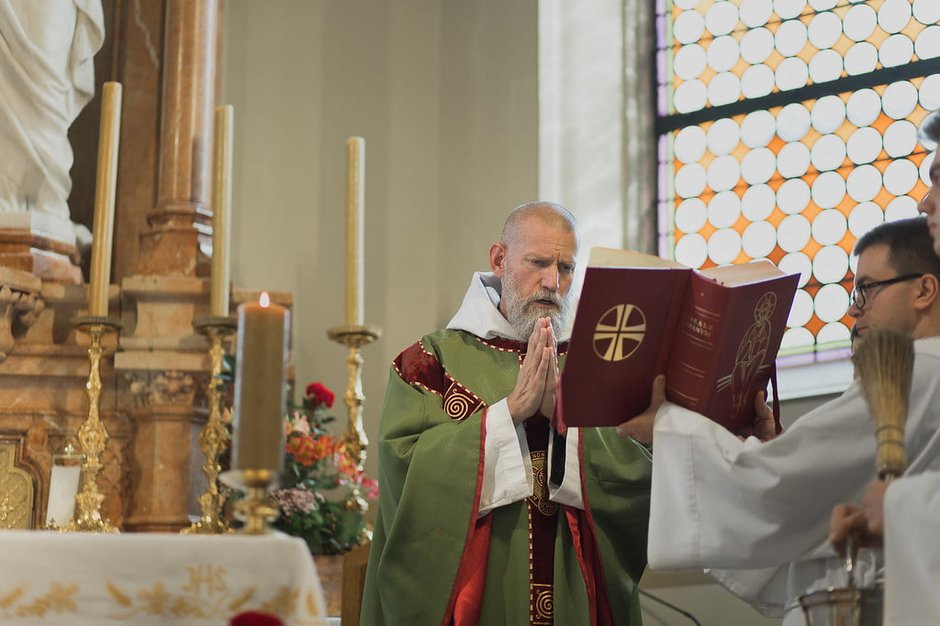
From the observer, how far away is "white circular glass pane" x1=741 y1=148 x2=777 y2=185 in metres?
6.90

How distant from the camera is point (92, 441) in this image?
206 inches

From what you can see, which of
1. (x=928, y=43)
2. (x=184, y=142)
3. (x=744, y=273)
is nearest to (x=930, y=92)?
(x=928, y=43)

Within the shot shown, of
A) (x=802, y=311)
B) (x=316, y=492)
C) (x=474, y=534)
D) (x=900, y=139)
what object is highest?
(x=900, y=139)

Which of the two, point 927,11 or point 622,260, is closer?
point 622,260

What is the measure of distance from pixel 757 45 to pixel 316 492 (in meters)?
3.29

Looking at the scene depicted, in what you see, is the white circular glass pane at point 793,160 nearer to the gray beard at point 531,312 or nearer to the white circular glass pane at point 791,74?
the white circular glass pane at point 791,74

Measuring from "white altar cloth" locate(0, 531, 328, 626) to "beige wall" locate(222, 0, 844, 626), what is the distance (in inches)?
158

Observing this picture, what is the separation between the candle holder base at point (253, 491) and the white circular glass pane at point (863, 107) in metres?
4.73

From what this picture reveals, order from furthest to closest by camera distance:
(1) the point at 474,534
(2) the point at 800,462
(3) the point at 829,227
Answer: (3) the point at 829,227 → (1) the point at 474,534 → (2) the point at 800,462

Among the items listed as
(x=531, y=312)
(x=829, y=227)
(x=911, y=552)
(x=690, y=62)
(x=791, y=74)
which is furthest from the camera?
(x=690, y=62)

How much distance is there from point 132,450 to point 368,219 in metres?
1.82

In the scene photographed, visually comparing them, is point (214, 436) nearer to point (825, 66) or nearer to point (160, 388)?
point (160, 388)

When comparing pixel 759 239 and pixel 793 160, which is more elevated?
pixel 793 160

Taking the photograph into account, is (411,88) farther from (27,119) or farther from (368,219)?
(27,119)
